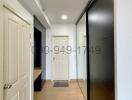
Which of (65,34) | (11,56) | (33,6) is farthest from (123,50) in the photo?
(65,34)

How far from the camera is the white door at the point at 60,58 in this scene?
310 inches

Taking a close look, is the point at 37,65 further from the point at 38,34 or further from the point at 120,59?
the point at 120,59

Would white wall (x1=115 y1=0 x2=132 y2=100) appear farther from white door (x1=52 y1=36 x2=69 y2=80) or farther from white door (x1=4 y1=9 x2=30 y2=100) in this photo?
white door (x1=52 y1=36 x2=69 y2=80)

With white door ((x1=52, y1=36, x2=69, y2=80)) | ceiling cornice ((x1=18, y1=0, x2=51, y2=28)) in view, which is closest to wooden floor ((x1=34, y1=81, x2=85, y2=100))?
white door ((x1=52, y1=36, x2=69, y2=80))

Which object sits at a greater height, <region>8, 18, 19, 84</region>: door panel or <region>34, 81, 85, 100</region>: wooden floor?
<region>8, 18, 19, 84</region>: door panel

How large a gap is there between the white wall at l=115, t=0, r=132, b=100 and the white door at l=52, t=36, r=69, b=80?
19.1 feet

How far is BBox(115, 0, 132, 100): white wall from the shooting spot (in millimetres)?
2070

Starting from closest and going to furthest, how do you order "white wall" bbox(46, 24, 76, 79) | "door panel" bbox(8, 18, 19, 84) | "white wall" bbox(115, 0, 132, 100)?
"white wall" bbox(115, 0, 132, 100), "door panel" bbox(8, 18, 19, 84), "white wall" bbox(46, 24, 76, 79)

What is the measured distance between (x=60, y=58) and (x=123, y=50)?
596 centimetres

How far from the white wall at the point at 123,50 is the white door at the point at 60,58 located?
581cm

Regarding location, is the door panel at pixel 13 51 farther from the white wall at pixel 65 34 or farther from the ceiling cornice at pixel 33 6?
the white wall at pixel 65 34

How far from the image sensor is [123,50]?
6.82 feet

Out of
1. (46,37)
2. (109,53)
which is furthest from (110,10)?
(46,37)

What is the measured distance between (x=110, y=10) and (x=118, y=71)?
33.7 inches
